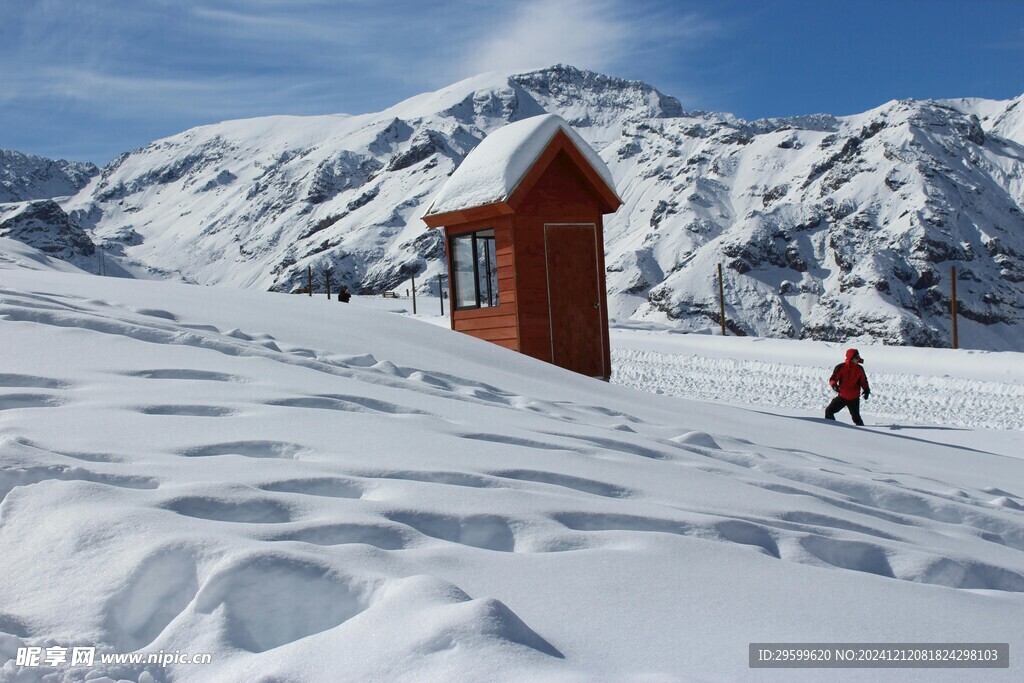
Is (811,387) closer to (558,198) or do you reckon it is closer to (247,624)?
(558,198)

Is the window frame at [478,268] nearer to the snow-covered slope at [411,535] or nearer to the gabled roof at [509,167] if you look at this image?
the gabled roof at [509,167]

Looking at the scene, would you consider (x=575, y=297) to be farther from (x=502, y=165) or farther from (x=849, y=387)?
(x=849, y=387)

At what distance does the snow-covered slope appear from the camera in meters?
2.10

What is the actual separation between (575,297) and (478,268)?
5.37ft

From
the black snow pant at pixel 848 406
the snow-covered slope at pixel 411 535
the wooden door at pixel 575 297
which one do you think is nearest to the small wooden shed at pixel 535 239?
the wooden door at pixel 575 297

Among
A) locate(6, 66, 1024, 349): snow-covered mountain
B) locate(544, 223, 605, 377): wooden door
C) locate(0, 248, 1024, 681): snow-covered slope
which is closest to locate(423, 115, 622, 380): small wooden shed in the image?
locate(544, 223, 605, 377): wooden door

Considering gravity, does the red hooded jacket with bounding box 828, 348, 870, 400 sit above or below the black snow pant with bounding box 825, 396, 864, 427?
above

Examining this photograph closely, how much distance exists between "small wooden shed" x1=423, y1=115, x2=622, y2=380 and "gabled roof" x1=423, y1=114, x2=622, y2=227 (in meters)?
0.02

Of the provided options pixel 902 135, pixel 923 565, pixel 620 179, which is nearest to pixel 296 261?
pixel 620 179

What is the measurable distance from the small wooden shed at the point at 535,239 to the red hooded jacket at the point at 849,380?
3433 mm

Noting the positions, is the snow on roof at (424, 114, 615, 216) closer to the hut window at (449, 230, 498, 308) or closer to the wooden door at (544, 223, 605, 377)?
the hut window at (449, 230, 498, 308)

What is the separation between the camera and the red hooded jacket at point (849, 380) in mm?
10523

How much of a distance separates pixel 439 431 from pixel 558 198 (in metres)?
8.35

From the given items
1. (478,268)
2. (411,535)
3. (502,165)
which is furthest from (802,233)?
(411,535)
